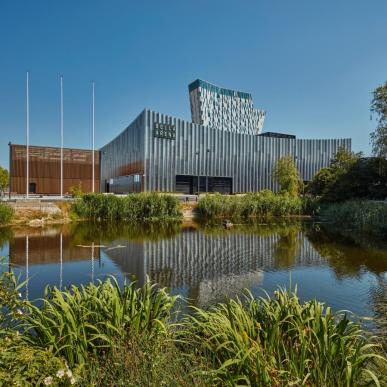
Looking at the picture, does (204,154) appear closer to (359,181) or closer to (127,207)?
(127,207)

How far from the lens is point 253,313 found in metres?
4.75

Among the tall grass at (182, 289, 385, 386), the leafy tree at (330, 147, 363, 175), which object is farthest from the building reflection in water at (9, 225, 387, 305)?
the leafy tree at (330, 147, 363, 175)

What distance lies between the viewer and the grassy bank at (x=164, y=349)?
3136mm

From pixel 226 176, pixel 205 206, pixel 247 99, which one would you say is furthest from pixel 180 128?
pixel 247 99

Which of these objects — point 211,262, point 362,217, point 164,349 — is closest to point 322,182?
point 362,217

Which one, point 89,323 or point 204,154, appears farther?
point 204,154

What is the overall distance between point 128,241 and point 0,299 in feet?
49.8

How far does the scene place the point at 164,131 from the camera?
49125 millimetres

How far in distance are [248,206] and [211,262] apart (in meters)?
22.2

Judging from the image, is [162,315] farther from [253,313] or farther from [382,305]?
[382,305]

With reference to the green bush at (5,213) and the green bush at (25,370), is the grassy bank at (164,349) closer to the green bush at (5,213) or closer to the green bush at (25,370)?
→ the green bush at (25,370)

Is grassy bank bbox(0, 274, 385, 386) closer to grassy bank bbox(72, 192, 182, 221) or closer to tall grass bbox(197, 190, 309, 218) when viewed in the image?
grassy bank bbox(72, 192, 182, 221)

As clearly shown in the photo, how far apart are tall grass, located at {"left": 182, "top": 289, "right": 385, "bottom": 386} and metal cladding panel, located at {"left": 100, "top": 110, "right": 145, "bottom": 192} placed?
44.7 m

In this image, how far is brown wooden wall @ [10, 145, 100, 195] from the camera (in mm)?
56469
